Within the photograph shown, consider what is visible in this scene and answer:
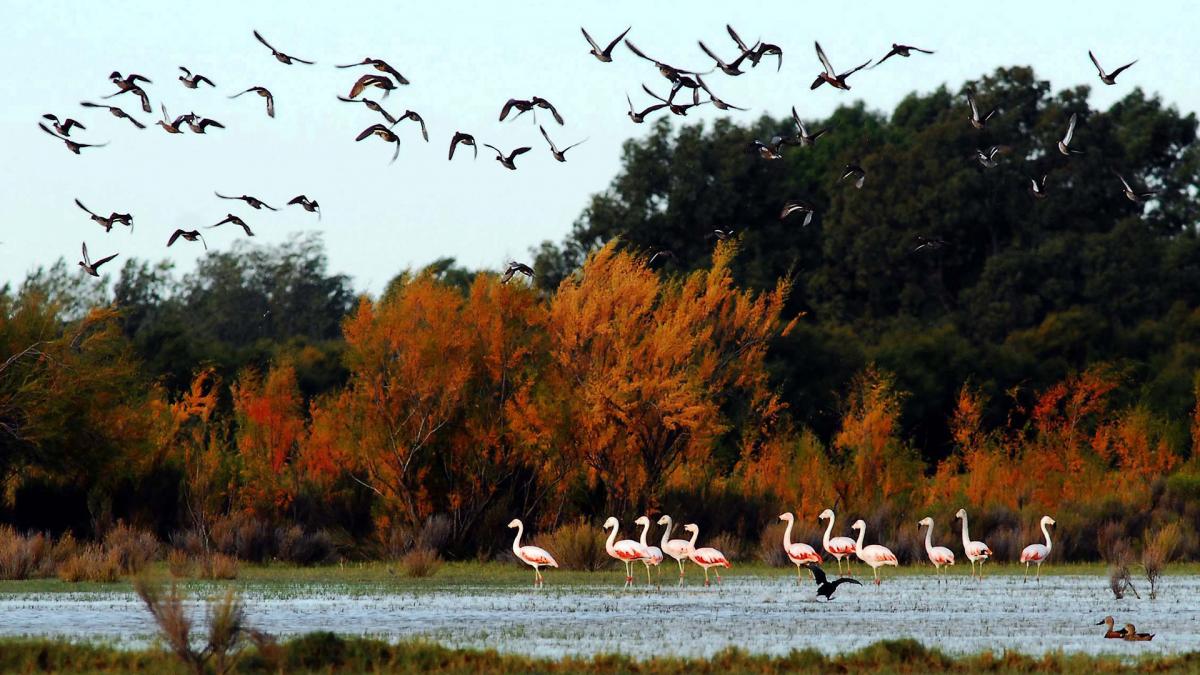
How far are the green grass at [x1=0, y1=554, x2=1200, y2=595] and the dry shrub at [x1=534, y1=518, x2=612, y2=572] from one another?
0.64 ft

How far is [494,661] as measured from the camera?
13.5 m

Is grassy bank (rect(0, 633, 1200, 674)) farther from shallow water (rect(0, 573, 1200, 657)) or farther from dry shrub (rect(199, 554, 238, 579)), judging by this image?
dry shrub (rect(199, 554, 238, 579))

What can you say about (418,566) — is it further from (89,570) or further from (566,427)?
(566,427)

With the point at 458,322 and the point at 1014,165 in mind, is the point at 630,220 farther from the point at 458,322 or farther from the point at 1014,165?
the point at 458,322

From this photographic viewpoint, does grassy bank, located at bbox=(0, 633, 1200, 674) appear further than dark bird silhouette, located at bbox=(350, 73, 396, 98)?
No

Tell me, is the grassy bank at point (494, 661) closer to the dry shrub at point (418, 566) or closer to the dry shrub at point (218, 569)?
the dry shrub at point (218, 569)

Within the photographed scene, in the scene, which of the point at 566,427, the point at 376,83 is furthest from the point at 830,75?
the point at 566,427

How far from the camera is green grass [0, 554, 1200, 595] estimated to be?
75.7 ft

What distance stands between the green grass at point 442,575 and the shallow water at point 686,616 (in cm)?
78

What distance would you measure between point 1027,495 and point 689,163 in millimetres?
27362

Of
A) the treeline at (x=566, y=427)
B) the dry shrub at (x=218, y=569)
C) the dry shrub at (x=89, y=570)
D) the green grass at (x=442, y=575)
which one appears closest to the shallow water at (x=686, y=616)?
the green grass at (x=442, y=575)

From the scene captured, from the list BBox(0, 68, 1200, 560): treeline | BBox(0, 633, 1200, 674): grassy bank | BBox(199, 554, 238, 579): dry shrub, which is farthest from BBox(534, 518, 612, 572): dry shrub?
BBox(0, 633, 1200, 674): grassy bank

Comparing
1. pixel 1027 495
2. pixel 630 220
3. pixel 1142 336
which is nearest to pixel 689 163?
pixel 630 220

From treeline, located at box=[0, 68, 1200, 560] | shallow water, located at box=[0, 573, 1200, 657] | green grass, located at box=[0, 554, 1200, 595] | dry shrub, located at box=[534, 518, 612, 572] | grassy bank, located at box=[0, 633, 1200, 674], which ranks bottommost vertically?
grassy bank, located at box=[0, 633, 1200, 674]
